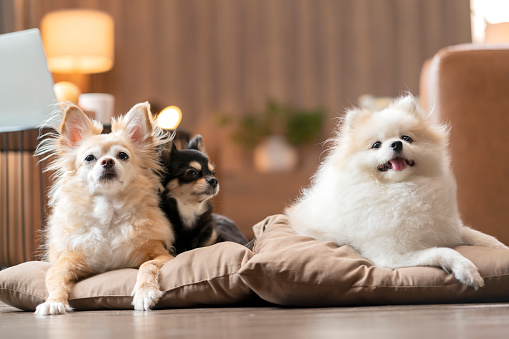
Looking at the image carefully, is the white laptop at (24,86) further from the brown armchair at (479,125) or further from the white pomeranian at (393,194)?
the brown armchair at (479,125)

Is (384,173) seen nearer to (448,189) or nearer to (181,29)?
(448,189)

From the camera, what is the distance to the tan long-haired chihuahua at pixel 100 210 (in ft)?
6.70

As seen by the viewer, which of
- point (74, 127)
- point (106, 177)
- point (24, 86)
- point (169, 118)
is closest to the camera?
point (106, 177)

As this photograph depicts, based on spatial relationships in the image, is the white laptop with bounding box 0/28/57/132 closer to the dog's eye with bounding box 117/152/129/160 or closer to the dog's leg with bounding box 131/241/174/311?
the dog's eye with bounding box 117/152/129/160

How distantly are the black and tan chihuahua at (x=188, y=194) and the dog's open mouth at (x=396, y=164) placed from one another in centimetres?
64

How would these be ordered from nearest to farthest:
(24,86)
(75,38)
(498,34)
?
(24,86) < (498,34) < (75,38)

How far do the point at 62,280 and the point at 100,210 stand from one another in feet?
0.90

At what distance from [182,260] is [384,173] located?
2.40ft

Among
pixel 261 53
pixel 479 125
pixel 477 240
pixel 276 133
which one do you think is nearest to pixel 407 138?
pixel 477 240

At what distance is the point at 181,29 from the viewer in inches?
272

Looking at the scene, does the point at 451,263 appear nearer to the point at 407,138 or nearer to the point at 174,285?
the point at 407,138

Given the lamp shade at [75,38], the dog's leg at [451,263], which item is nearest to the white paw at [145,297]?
the dog's leg at [451,263]

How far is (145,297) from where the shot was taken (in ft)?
6.05

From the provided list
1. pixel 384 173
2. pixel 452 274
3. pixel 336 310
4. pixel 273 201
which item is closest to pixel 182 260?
pixel 336 310
